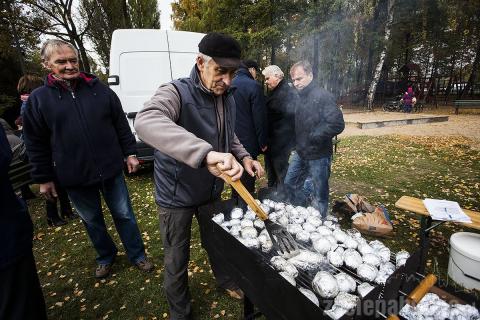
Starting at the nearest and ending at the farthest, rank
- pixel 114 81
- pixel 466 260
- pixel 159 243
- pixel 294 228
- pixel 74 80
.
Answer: pixel 294 228 → pixel 74 80 → pixel 466 260 → pixel 159 243 → pixel 114 81

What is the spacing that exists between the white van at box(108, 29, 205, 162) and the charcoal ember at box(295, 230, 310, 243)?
171 inches

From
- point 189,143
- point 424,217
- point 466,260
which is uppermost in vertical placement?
point 189,143

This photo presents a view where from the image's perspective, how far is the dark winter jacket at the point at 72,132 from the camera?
8.01 ft

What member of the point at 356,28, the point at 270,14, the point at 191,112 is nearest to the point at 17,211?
the point at 191,112

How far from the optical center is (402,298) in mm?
1388

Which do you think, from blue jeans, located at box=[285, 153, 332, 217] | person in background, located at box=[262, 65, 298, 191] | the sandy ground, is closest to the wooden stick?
blue jeans, located at box=[285, 153, 332, 217]

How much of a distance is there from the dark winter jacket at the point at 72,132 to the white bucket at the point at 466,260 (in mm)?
3567

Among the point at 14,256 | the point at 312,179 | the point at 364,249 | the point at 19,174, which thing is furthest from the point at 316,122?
the point at 19,174

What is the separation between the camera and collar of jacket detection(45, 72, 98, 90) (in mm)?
2443

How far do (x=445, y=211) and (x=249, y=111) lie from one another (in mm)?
2506

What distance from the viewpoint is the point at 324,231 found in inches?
77.6

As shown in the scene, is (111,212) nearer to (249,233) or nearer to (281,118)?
(249,233)

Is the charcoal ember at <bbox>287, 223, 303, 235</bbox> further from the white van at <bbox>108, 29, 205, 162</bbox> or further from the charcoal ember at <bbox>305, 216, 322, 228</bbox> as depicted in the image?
the white van at <bbox>108, 29, 205, 162</bbox>

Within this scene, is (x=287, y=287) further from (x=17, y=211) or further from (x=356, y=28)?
(x=356, y=28)
